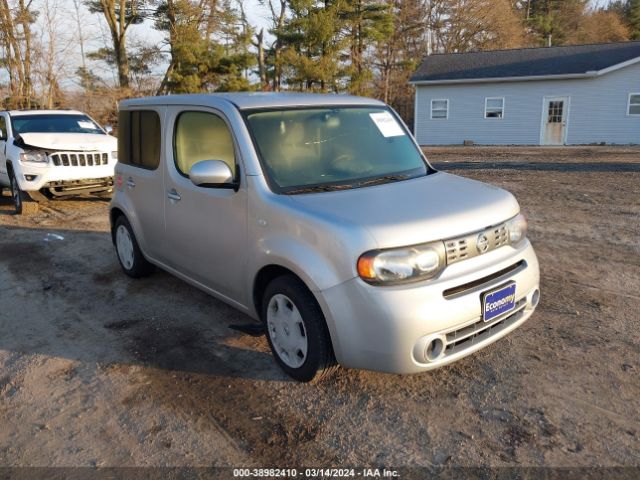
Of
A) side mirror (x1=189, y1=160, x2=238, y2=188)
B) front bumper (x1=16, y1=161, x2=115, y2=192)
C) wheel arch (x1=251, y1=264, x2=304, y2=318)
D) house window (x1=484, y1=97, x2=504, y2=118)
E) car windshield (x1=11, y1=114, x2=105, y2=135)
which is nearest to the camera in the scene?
wheel arch (x1=251, y1=264, x2=304, y2=318)

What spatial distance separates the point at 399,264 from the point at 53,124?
952 centimetres

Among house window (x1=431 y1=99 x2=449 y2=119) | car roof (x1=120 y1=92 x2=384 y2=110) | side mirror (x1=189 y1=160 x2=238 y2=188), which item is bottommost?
side mirror (x1=189 y1=160 x2=238 y2=188)

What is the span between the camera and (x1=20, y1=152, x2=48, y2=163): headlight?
8.95 meters

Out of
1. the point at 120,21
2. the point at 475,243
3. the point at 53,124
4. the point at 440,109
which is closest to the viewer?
the point at 475,243

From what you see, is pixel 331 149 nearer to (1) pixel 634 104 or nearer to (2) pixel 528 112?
(2) pixel 528 112

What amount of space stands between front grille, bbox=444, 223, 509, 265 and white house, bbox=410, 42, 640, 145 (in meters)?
23.6

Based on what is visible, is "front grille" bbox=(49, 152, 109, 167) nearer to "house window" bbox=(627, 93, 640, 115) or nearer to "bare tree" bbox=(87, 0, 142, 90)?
"bare tree" bbox=(87, 0, 142, 90)

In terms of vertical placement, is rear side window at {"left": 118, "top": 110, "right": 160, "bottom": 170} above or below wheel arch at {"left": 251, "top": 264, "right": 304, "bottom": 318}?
above

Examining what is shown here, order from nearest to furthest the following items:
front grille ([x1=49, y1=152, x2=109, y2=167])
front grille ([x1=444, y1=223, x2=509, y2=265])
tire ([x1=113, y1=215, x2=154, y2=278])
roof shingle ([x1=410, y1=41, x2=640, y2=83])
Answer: front grille ([x1=444, y1=223, x2=509, y2=265]) < tire ([x1=113, y1=215, x2=154, y2=278]) < front grille ([x1=49, y1=152, x2=109, y2=167]) < roof shingle ([x1=410, y1=41, x2=640, y2=83])

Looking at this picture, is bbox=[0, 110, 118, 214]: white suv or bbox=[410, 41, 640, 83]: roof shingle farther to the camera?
bbox=[410, 41, 640, 83]: roof shingle

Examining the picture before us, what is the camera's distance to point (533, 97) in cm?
2480

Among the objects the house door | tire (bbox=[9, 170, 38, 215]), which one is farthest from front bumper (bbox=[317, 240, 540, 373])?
the house door

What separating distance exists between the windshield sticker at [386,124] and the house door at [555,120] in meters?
23.0

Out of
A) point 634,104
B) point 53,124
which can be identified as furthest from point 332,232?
point 634,104
